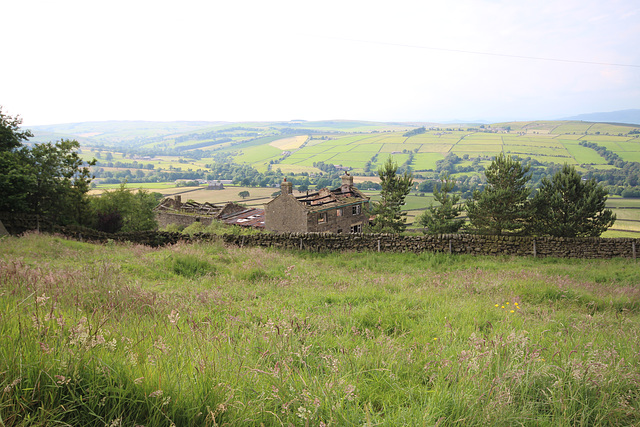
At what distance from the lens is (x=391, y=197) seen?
122 feet

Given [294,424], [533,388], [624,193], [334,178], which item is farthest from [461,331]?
[334,178]

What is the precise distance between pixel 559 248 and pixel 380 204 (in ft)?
69.7

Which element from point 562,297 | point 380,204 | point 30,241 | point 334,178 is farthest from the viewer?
point 334,178

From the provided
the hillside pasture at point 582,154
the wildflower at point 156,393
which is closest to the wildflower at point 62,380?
the wildflower at point 156,393

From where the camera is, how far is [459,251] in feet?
54.7

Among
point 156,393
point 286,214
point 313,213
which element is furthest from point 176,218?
point 156,393

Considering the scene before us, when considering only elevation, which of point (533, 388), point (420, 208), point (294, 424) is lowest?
point (420, 208)

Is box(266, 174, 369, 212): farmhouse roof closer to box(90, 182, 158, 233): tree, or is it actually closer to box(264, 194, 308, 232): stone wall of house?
box(264, 194, 308, 232): stone wall of house

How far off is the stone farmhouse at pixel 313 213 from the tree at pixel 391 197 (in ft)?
13.9

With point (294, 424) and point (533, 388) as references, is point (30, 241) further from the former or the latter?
point (533, 388)

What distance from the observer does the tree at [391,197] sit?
120ft

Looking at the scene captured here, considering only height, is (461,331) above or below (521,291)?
above

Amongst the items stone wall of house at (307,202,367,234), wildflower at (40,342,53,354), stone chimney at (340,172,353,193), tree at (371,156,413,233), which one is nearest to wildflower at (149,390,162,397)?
wildflower at (40,342,53,354)

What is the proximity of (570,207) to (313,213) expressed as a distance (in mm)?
22512
